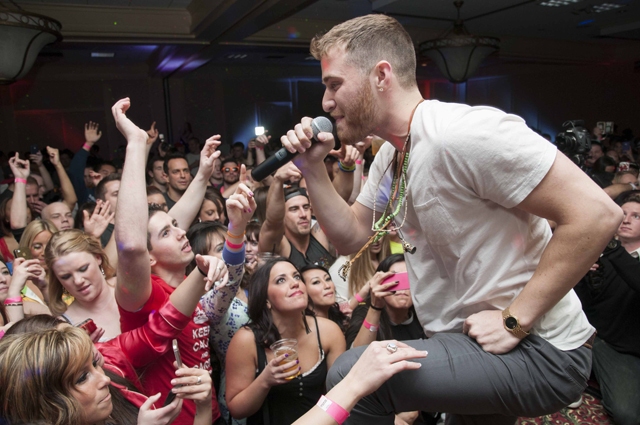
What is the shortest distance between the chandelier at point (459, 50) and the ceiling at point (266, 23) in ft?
4.63

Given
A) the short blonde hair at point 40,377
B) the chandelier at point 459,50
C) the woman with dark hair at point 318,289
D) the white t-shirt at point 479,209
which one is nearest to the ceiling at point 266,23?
the chandelier at point 459,50

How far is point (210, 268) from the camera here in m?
1.58

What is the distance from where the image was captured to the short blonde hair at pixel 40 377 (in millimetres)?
1138

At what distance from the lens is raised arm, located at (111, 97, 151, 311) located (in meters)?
1.53

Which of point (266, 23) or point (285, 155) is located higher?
point (266, 23)

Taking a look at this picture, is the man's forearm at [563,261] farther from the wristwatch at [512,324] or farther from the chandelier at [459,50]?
the chandelier at [459,50]

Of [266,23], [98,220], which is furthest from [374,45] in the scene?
[266,23]

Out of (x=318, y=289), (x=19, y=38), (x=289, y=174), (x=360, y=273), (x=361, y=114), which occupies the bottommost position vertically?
(x=360, y=273)

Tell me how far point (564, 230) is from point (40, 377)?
119 centimetres

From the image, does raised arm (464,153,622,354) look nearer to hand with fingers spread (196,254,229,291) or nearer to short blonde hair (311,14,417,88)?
short blonde hair (311,14,417,88)

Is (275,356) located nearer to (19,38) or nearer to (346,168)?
(346,168)

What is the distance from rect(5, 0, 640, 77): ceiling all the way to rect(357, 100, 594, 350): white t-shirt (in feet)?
13.7

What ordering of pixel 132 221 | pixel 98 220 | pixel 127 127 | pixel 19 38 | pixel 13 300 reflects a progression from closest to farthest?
pixel 132 221 → pixel 127 127 → pixel 13 300 → pixel 98 220 → pixel 19 38

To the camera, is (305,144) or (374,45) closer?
(374,45)
